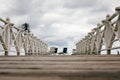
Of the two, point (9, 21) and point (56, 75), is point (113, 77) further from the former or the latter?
point (9, 21)

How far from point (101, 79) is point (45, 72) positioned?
49 centimetres

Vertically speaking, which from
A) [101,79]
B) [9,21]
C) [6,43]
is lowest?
[101,79]

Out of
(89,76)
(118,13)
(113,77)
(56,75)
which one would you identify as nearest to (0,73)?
(56,75)

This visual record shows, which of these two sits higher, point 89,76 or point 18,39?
point 18,39

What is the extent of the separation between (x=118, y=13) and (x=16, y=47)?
4907 mm

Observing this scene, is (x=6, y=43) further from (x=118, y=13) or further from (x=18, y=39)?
(x=118, y=13)

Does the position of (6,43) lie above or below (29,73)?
above

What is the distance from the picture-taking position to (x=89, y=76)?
2.47 m

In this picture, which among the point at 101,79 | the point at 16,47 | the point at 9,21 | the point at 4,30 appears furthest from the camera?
the point at 16,47

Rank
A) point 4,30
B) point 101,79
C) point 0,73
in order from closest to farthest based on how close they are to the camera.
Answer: point 101,79 < point 0,73 < point 4,30

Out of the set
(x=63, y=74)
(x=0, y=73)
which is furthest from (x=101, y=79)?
(x=0, y=73)

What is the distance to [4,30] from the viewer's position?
8.94 meters

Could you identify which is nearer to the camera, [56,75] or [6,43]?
[56,75]

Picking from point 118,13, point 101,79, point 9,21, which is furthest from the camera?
point 9,21
